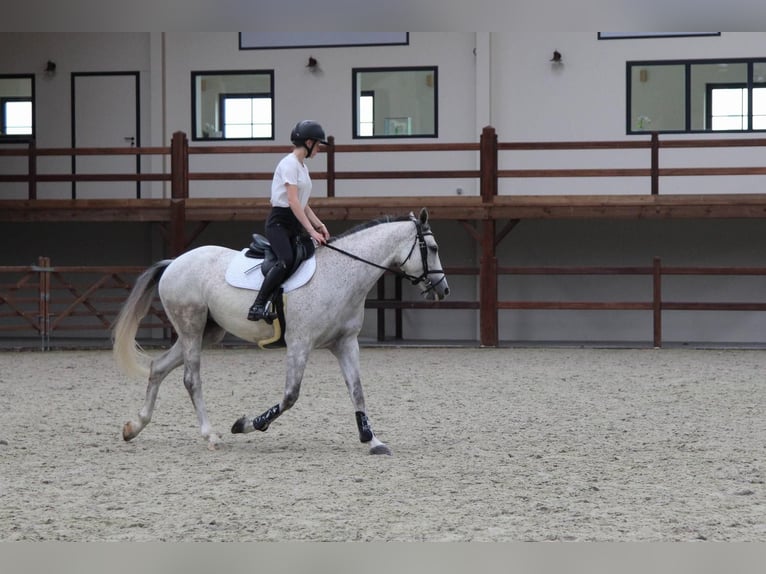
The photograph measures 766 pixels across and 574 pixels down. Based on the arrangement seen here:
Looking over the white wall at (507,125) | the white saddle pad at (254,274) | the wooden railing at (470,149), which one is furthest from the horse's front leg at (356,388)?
the white wall at (507,125)

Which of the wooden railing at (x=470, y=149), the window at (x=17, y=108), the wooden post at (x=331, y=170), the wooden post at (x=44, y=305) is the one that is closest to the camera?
the wooden railing at (x=470, y=149)

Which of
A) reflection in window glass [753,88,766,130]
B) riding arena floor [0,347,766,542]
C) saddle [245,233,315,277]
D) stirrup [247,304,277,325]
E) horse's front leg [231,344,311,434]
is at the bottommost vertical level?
riding arena floor [0,347,766,542]

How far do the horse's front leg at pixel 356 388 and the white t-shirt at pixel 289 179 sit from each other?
96 cm

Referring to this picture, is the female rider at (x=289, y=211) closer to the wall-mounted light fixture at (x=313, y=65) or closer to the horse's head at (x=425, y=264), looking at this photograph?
the horse's head at (x=425, y=264)

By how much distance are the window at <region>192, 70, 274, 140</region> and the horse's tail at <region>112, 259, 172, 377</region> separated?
11169mm

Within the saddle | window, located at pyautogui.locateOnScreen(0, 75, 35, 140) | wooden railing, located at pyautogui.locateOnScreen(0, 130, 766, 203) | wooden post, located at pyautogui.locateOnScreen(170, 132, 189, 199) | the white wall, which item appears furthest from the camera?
window, located at pyautogui.locateOnScreen(0, 75, 35, 140)

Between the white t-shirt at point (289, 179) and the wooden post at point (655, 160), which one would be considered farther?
the wooden post at point (655, 160)

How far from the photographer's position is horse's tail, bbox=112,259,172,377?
7.07m

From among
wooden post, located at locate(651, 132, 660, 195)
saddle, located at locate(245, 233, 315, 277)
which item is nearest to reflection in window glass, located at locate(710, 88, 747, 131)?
wooden post, located at locate(651, 132, 660, 195)

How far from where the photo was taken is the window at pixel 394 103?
17688 millimetres

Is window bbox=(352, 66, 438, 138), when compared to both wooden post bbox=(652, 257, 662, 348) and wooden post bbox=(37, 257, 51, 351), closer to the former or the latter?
wooden post bbox=(652, 257, 662, 348)

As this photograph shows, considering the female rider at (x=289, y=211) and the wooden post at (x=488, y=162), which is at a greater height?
the wooden post at (x=488, y=162)

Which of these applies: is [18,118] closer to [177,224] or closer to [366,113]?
[177,224]

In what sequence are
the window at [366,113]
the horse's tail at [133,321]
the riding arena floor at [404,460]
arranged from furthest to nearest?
the window at [366,113], the horse's tail at [133,321], the riding arena floor at [404,460]
